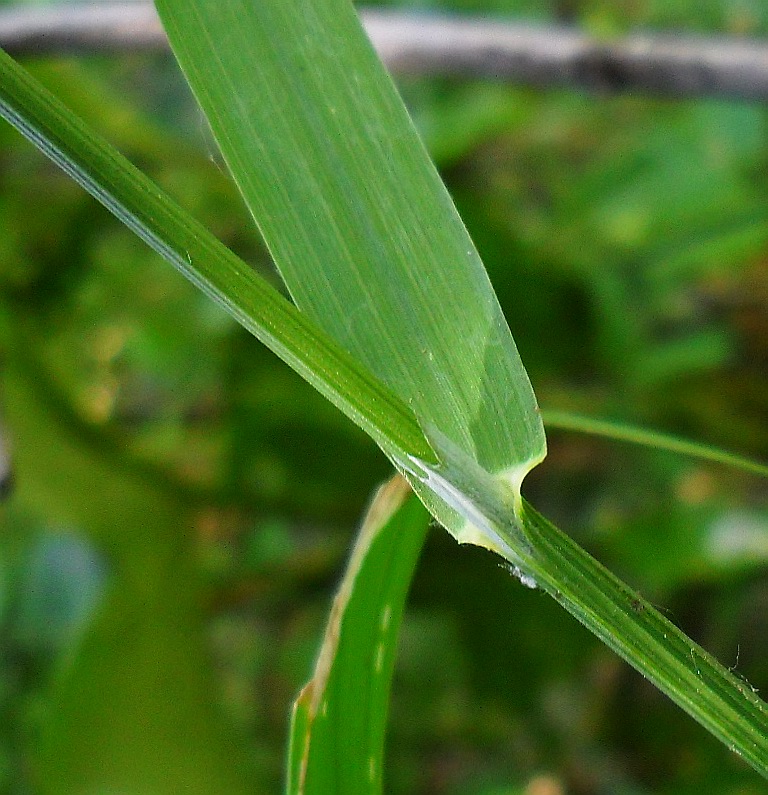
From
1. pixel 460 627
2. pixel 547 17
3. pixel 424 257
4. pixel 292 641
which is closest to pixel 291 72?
pixel 424 257

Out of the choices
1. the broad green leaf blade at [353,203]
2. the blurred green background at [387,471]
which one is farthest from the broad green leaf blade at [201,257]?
the blurred green background at [387,471]

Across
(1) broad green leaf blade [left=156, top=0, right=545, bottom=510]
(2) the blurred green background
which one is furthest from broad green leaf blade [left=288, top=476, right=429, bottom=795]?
(2) the blurred green background

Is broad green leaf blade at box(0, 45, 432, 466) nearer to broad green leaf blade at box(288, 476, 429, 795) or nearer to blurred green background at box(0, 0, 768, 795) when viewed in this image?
broad green leaf blade at box(288, 476, 429, 795)

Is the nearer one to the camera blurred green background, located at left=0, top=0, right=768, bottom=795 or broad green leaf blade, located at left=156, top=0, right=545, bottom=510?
broad green leaf blade, located at left=156, top=0, right=545, bottom=510

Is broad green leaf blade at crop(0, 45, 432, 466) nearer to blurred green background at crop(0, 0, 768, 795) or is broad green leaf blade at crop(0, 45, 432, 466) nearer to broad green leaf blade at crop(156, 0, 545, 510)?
broad green leaf blade at crop(156, 0, 545, 510)

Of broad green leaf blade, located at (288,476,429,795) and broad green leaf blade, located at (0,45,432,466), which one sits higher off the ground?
broad green leaf blade, located at (0,45,432,466)

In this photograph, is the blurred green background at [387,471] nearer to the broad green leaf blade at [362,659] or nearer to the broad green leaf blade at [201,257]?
the broad green leaf blade at [362,659]
